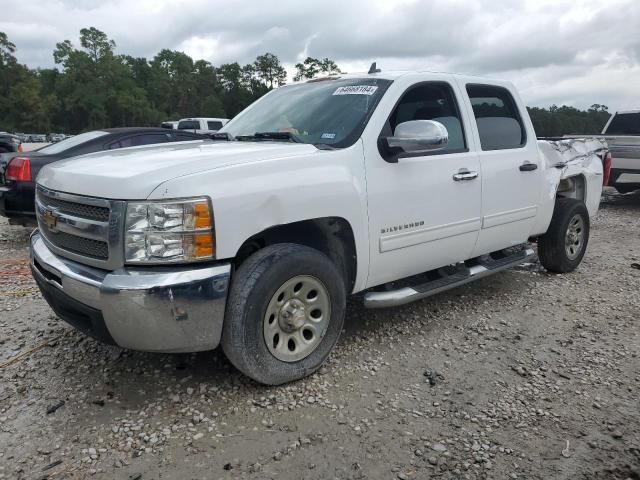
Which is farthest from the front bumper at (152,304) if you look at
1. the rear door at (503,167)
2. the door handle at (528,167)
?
the door handle at (528,167)

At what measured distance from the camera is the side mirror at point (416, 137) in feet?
10.7

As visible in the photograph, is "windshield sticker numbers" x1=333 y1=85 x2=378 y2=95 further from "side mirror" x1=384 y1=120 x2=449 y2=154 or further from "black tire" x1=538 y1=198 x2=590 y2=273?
"black tire" x1=538 y1=198 x2=590 y2=273

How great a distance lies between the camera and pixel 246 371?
2852 millimetres

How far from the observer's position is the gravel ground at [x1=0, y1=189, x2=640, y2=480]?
2.45 m

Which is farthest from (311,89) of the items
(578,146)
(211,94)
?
(211,94)

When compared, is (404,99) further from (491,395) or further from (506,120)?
(491,395)

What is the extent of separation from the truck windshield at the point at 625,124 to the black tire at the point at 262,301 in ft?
35.8

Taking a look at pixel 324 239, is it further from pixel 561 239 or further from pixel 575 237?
pixel 575 237

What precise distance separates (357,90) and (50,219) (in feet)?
6.97

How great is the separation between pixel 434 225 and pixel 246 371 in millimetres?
1692

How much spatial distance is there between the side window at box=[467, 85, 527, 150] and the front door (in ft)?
0.89

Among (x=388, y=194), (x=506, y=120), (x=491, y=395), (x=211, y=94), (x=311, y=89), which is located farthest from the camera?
(x=211, y=94)

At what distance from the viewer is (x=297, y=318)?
3021mm

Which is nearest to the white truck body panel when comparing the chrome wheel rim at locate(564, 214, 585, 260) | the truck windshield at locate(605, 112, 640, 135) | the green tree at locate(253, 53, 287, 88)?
the chrome wheel rim at locate(564, 214, 585, 260)
